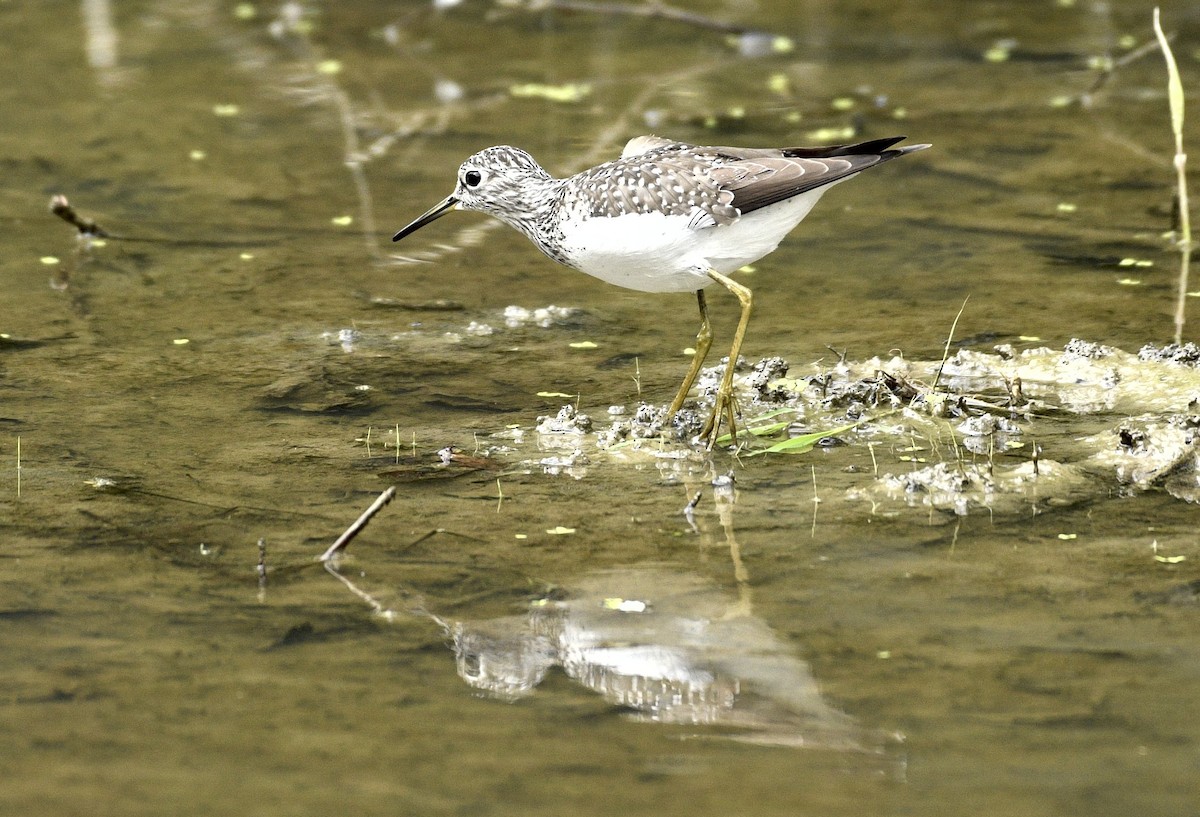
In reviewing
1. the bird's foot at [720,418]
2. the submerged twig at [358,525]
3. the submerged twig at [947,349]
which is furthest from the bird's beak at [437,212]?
the submerged twig at [947,349]

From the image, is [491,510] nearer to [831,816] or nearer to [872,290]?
[831,816]

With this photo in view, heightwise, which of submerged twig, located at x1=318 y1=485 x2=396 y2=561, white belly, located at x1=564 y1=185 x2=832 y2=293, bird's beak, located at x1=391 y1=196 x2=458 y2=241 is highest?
white belly, located at x1=564 y1=185 x2=832 y2=293

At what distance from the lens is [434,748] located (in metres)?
4.22

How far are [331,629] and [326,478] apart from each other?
126 centimetres

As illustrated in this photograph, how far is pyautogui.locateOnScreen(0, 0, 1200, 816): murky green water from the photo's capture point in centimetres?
418

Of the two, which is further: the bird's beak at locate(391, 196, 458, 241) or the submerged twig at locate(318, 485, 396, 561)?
the bird's beak at locate(391, 196, 458, 241)

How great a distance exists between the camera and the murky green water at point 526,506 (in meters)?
4.18

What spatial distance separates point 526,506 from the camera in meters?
5.79

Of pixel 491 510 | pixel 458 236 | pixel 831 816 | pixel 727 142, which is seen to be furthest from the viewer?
pixel 727 142

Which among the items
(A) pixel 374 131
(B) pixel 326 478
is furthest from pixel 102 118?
(B) pixel 326 478

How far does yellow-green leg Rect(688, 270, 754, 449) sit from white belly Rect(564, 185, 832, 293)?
0.10 m

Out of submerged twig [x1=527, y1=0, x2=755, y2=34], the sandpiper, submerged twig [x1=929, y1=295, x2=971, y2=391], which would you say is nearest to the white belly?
the sandpiper

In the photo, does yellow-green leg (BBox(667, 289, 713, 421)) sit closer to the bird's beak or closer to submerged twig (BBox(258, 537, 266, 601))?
the bird's beak

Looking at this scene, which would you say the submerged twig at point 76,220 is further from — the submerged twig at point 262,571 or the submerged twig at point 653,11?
the submerged twig at point 653,11
